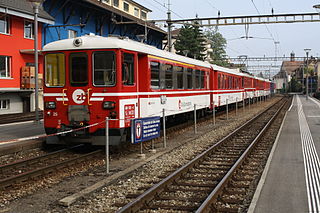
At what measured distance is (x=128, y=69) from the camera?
1042 centimetres

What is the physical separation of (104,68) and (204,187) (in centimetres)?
439

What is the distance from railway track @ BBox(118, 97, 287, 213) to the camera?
5.89 metres

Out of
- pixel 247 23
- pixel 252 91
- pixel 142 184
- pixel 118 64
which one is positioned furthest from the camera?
pixel 252 91

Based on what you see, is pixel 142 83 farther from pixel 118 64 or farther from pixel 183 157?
pixel 183 157

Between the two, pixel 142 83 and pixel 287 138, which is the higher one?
pixel 142 83

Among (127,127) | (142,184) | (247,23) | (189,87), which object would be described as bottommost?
(142,184)

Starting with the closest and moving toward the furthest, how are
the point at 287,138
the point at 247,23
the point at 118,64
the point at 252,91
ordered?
the point at 118,64 < the point at 287,138 < the point at 247,23 < the point at 252,91

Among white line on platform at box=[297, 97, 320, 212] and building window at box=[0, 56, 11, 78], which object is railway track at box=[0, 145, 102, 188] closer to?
white line on platform at box=[297, 97, 320, 212]

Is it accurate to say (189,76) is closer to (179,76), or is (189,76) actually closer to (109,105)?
(179,76)

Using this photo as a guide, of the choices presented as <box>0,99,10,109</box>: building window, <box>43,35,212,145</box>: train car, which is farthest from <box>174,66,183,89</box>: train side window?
<box>0,99,10,109</box>: building window

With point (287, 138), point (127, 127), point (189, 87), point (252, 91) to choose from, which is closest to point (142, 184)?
point (127, 127)

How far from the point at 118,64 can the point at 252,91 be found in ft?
105

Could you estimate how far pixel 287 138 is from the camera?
13.7 metres

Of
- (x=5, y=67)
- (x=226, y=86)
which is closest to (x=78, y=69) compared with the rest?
(x=5, y=67)
